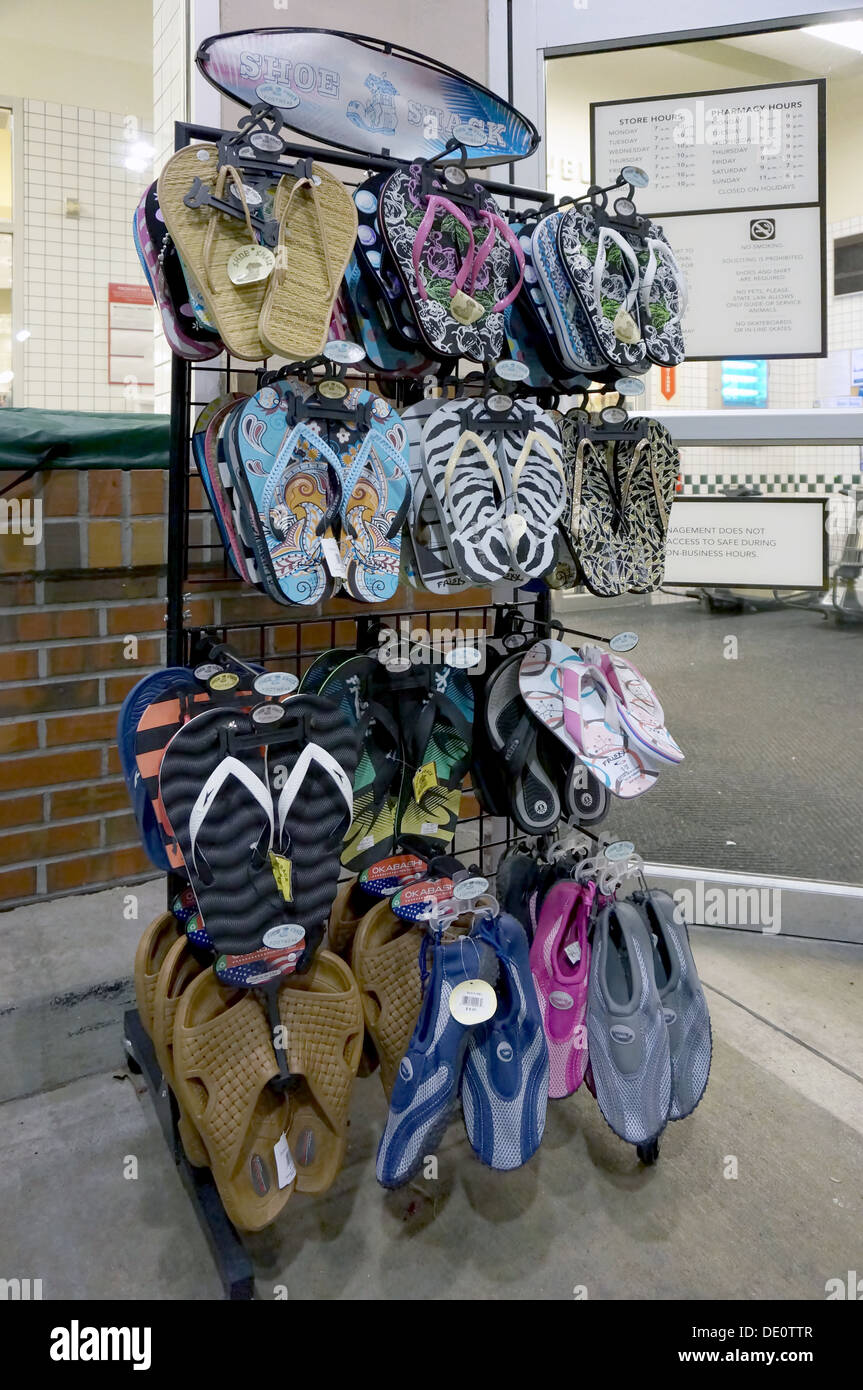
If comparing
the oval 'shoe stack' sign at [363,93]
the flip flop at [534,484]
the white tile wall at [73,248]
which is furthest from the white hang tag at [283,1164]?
the white tile wall at [73,248]

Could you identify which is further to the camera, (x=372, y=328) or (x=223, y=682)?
(x=372, y=328)

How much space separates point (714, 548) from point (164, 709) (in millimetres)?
1642

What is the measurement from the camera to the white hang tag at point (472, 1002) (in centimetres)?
137

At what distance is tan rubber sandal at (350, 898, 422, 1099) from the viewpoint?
1582mm

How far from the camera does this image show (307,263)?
1367mm

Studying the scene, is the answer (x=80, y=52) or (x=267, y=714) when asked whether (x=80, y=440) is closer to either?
(x=267, y=714)

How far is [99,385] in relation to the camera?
4910 millimetres

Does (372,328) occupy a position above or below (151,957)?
above

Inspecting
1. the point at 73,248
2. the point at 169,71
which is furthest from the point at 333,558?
the point at 73,248

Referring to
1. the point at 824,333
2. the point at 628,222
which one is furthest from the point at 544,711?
the point at 824,333

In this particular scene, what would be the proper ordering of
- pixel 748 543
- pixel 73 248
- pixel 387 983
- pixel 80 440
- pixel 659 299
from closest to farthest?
1. pixel 387 983
2. pixel 659 299
3. pixel 80 440
4. pixel 748 543
5. pixel 73 248

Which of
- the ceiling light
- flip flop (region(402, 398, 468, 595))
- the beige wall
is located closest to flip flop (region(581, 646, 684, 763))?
flip flop (region(402, 398, 468, 595))

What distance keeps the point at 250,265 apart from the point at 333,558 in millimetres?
429

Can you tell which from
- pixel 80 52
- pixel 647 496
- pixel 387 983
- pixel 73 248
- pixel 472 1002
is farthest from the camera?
pixel 73 248
